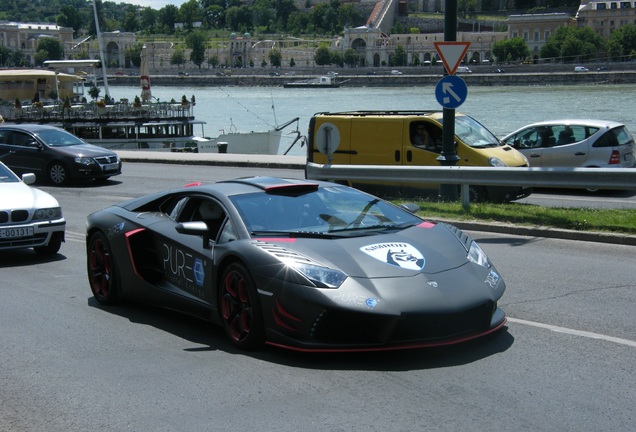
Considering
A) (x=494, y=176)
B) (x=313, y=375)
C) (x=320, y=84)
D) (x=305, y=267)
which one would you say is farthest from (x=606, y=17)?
(x=313, y=375)

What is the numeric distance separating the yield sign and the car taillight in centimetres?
621

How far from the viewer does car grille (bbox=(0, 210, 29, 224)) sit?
36.4 feet

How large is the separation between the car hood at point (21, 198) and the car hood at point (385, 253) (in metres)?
5.83

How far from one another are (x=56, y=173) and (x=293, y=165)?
6776mm

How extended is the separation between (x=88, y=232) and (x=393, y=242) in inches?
137

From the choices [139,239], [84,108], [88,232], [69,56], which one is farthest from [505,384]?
[69,56]

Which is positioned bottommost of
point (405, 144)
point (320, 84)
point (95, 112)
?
point (320, 84)

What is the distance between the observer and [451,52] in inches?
572

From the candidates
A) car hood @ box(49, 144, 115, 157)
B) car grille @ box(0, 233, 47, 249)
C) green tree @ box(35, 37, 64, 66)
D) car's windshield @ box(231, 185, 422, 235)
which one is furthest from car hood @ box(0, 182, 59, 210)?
green tree @ box(35, 37, 64, 66)

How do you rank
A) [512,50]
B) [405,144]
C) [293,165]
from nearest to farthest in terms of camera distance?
1. [405,144]
2. [293,165]
3. [512,50]

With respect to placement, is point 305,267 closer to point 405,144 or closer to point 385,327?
point 385,327

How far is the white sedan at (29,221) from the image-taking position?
11.1 m

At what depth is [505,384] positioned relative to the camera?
5.61 m

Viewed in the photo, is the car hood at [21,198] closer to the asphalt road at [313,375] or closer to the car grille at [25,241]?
the car grille at [25,241]
